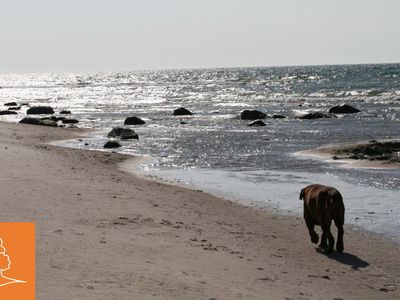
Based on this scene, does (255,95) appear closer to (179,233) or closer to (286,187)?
(286,187)

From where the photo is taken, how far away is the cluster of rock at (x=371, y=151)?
84.4 feet

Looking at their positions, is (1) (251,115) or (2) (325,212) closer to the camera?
(2) (325,212)

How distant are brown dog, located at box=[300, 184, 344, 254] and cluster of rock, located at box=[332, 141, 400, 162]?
13.5 m

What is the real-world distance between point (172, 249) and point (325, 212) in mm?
3276

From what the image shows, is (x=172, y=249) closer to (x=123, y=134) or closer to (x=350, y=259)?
(x=350, y=259)

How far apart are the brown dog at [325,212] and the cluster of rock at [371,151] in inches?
530

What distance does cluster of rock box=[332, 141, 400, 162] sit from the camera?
84.4 ft

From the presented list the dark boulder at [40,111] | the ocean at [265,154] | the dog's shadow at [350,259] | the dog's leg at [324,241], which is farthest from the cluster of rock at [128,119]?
the dog's shadow at [350,259]

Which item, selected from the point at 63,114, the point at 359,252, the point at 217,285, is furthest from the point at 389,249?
the point at 63,114

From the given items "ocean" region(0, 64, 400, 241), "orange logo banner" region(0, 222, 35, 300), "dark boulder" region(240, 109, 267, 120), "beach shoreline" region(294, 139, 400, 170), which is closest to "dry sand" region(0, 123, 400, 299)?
"orange logo banner" region(0, 222, 35, 300)

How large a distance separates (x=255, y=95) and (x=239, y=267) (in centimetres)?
7914

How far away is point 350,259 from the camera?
1161 centimetres

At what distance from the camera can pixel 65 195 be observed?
14289mm

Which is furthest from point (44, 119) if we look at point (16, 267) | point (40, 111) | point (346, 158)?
point (16, 267)
